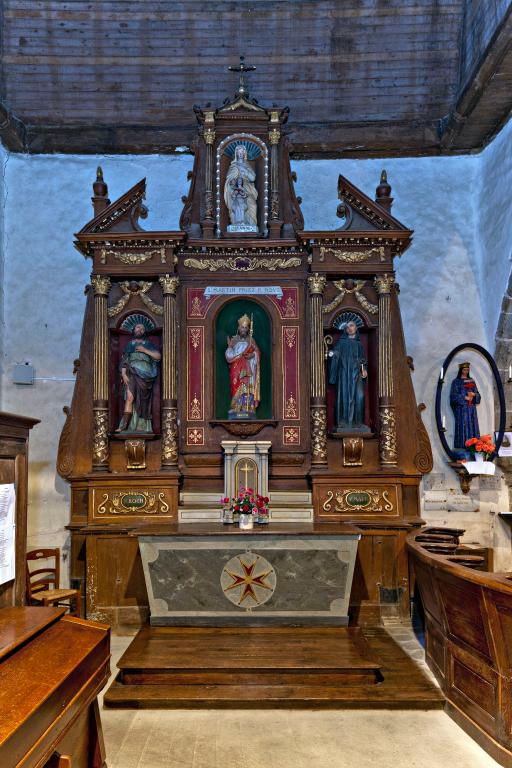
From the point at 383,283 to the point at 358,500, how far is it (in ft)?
7.91

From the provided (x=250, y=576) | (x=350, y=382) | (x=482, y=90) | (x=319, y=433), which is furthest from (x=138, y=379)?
(x=482, y=90)

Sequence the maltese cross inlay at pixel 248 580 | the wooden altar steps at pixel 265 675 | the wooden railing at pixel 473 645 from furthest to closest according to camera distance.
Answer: the maltese cross inlay at pixel 248 580
the wooden altar steps at pixel 265 675
the wooden railing at pixel 473 645

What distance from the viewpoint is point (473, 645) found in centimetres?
389

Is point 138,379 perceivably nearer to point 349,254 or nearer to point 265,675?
point 349,254

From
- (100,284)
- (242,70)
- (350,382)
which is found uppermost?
(242,70)

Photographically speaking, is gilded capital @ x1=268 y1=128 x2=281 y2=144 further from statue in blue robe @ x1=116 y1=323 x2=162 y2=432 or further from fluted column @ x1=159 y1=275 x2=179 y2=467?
statue in blue robe @ x1=116 y1=323 x2=162 y2=432

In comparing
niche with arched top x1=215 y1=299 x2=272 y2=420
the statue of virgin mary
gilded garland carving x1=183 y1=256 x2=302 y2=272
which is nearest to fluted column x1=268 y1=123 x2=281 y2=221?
the statue of virgin mary

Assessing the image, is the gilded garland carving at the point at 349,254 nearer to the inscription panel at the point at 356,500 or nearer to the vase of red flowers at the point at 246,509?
the inscription panel at the point at 356,500

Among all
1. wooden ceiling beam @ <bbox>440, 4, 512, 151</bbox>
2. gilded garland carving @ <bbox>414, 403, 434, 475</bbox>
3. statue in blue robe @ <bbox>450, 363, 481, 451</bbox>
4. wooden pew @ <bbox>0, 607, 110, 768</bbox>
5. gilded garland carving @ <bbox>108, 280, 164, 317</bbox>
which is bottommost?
wooden pew @ <bbox>0, 607, 110, 768</bbox>

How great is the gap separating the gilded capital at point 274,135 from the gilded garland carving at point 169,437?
333cm

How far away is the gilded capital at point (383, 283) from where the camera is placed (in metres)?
6.95

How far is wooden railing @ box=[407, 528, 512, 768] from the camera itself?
138 inches

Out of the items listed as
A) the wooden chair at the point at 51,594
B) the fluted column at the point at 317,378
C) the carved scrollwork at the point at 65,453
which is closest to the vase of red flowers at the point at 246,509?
the fluted column at the point at 317,378

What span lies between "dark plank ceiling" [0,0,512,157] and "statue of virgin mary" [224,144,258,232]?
1.06m
